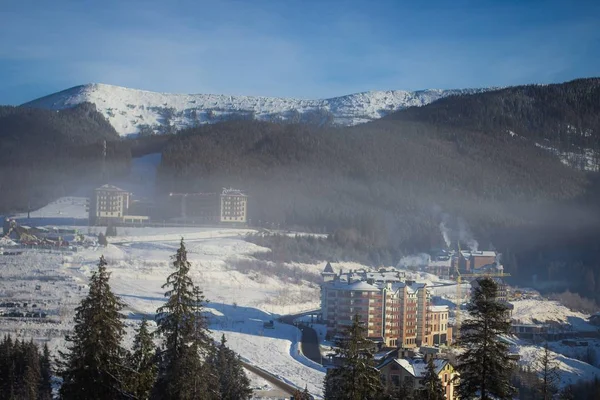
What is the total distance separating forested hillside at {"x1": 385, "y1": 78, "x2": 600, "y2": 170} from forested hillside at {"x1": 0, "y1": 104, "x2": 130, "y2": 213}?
5058cm

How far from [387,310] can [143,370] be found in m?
32.0

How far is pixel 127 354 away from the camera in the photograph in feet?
52.9

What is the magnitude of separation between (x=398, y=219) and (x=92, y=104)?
98183mm

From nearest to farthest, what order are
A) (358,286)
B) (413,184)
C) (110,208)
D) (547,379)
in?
(547,379), (358,286), (110,208), (413,184)

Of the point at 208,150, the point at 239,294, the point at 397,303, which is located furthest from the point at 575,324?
the point at 208,150

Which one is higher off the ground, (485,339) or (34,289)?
(485,339)

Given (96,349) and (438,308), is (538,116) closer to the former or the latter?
(438,308)

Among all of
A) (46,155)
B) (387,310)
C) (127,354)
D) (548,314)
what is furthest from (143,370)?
(46,155)

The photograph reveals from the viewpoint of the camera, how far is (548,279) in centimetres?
8019

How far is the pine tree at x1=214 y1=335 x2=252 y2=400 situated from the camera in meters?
26.0

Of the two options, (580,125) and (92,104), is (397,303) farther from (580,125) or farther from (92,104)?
(92,104)

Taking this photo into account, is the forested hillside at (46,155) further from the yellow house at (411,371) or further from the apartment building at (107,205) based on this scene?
the yellow house at (411,371)

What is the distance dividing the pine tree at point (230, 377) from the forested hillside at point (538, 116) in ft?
340

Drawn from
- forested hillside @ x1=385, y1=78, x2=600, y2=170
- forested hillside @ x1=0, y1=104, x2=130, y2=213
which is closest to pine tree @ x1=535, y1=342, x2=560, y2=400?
forested hillside @ x1=0, y1=104, x2=130, y2=213
